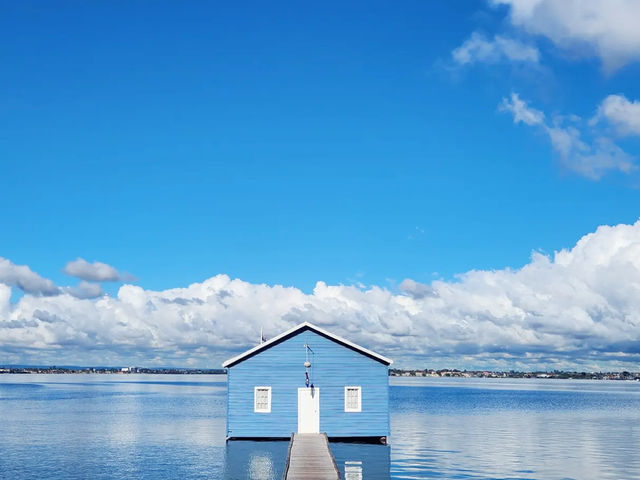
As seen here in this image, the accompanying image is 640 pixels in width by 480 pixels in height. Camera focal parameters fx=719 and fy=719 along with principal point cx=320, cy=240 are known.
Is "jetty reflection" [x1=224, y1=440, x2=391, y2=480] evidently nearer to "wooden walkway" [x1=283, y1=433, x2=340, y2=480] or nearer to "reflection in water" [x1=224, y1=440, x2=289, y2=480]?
"reflection in water" [x1=224, y1=440, x2=289, y2=480]

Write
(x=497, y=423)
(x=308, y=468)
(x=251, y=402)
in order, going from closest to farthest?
(x=308, y=468)
(x=251, y=402)
(x=497, y=423)

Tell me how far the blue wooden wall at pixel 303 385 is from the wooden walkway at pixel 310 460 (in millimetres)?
1652

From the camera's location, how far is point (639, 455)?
40.7 m

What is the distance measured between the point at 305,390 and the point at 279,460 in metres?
4.76

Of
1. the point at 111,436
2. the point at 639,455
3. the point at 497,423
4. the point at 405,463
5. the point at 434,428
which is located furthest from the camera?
the point at 497,423

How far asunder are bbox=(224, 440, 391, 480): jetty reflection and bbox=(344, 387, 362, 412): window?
2.03 meters

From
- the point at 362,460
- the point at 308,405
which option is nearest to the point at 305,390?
the point at 308,405

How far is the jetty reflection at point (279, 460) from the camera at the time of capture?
98.9 feet

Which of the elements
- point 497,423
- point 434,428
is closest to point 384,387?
point 434,428

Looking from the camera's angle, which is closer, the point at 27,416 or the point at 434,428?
the point at 434,428

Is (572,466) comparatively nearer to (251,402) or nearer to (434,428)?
(251,402)

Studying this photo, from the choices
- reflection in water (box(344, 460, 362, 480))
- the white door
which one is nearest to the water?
reflection in water (box(344, 460, 362, 480))

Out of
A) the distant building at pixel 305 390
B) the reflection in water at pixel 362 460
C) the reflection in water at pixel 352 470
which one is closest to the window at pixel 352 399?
the distant building at pixel 305 390

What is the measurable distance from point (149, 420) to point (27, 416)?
549 inches
